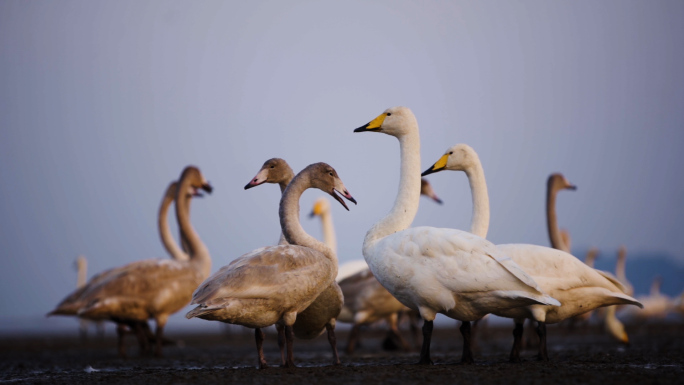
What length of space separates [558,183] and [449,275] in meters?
8.06

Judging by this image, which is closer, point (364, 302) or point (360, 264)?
point (364, 302)

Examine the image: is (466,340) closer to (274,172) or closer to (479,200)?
(479,200)

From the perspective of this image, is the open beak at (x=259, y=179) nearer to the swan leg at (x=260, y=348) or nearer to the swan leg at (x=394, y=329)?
the swan leg at (x=260, y=348)

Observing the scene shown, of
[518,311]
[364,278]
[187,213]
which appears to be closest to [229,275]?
[518,311]

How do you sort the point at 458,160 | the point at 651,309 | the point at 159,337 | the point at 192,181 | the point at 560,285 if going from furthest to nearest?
the point at 651,309, the point at 192,181, the point at 159,337, the point at 458,160, the point at 560,285

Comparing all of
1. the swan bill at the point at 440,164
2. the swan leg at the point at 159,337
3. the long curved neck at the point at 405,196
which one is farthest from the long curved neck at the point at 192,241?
the long curved neck at the point at 405,196

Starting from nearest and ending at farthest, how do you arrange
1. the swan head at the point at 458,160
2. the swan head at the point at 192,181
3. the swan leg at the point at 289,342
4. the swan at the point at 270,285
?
the swan at the point at 270,285, the swan leg at the point at 289,342, the swan head at the point at 458,160, the swan head at the point at 192,181

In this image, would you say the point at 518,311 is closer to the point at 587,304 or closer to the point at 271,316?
the point at 587,304

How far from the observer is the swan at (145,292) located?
13422mm

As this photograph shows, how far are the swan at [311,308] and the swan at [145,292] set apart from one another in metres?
4.19

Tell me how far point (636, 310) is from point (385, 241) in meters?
24.3

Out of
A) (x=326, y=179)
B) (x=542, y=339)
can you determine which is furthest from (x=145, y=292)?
(x=542, y=339)

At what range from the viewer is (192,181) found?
15844 mm

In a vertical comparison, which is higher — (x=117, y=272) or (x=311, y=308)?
(x=117, y=272)
